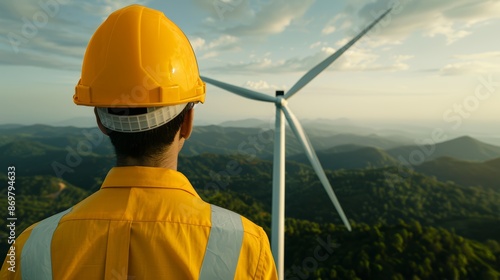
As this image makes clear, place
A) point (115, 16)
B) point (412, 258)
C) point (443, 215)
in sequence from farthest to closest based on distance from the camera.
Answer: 1. point (443, 215)
2. point (412, 258)
3. point (115, 16)

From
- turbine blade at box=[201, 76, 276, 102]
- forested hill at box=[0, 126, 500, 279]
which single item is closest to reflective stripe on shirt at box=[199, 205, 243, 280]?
turbine blade at box=[201, 76, 276, 102]

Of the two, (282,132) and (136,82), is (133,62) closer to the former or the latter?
(136,82)

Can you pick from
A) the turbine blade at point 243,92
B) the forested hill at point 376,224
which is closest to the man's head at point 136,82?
the turbine blade at point 243,92

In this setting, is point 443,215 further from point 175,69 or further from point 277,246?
point 175,69

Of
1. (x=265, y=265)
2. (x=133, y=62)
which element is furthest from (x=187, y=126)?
(x=265, y=265)

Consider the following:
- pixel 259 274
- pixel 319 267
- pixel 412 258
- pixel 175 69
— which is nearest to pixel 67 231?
pixel 259 274
